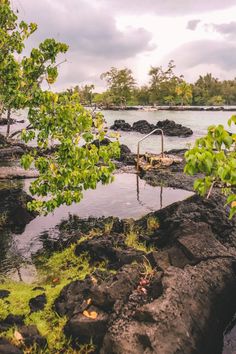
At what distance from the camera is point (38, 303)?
7.86 metres

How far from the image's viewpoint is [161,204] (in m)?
17.2

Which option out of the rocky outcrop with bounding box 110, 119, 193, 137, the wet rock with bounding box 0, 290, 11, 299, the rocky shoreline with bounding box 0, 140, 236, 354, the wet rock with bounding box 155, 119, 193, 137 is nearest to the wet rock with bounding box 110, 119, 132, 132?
→ the rocky outcrop with bounding box 110, 119, 193, 137

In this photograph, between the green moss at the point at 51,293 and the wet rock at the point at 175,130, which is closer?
the green moss at the point at 51,293

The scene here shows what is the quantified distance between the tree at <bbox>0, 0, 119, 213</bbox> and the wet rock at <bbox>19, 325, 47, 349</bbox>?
A: 4419 millimetres

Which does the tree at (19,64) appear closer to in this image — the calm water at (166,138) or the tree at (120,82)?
the calm water at (166,138)

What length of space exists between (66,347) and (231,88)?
198 m

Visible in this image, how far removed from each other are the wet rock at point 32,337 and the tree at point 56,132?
4.42 metres

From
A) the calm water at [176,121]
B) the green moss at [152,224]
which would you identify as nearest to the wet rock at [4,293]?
the green moss at [152,224]

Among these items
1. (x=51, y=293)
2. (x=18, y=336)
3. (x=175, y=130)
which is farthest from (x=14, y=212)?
(x=175, y=130)

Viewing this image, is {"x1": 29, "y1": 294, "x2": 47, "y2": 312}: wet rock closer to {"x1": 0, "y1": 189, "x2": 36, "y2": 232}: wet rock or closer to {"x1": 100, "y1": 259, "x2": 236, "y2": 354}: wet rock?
{"x1": 100, "y1": 259, "x2": 236, "y2": 354}: wet rock

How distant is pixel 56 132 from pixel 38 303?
511 centimetres

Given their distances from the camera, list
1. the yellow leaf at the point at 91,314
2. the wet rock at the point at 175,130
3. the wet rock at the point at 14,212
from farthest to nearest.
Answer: the wet rock at the point at 175,130, the wet rock at the point at 14,212, the yellow leaf at the point at 91,314

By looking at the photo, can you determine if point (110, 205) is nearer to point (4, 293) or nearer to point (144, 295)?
point (4, 293)

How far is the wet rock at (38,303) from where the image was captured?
7711mm
